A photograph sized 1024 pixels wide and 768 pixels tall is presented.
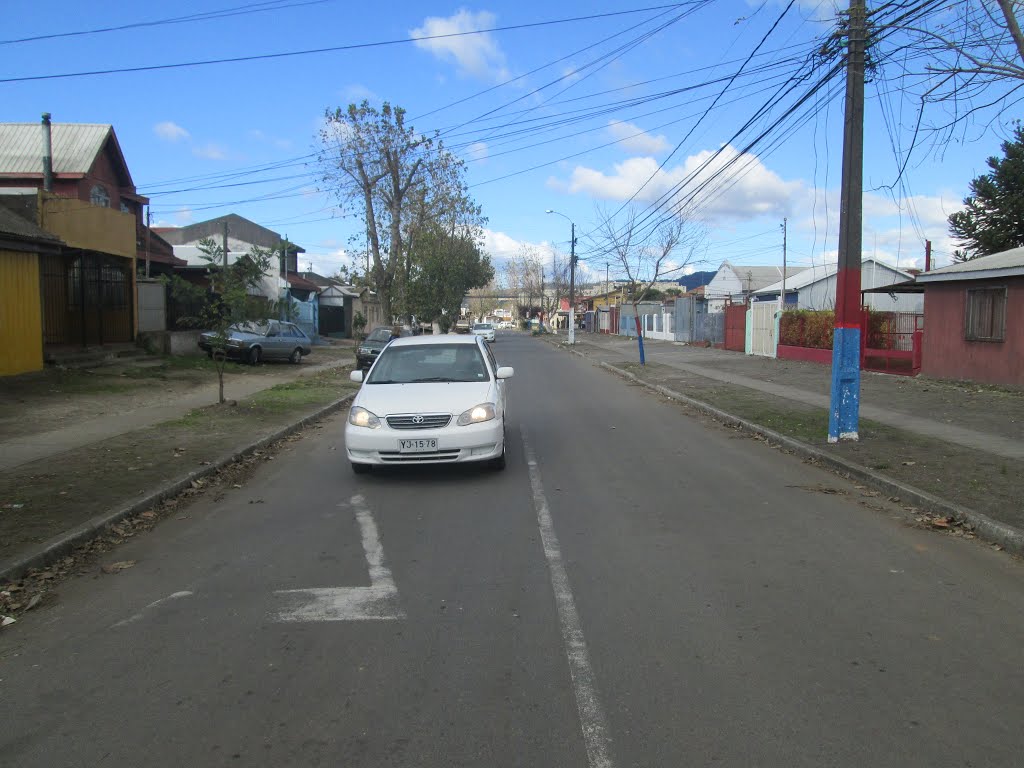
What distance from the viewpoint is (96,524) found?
6.71m

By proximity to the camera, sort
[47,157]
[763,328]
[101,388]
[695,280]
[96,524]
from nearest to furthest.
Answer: [96,524], [101,388], [47,157], [763,328], [695,280]

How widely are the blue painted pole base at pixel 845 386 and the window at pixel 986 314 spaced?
29.7ft

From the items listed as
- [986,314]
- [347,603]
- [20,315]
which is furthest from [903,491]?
[20,315]

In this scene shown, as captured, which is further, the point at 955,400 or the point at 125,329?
the point at 125,329

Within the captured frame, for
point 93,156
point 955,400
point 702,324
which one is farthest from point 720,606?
point 702,324

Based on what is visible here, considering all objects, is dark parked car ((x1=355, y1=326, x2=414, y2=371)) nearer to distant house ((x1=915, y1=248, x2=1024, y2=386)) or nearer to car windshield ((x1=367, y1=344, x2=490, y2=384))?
car windshield ((x1=367, y1=344, x2=490, y2=384))

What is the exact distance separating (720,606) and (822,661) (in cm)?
88

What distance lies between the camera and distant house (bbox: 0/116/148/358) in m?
18.8

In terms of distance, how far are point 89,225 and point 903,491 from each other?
1939 centimetres

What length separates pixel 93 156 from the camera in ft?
86.4

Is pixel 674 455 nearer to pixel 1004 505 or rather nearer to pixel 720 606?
pixel 1004 505

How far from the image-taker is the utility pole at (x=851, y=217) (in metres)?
10.4

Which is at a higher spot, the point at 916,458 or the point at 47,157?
the point at 47,157

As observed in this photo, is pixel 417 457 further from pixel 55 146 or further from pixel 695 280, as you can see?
pixel 695 280
